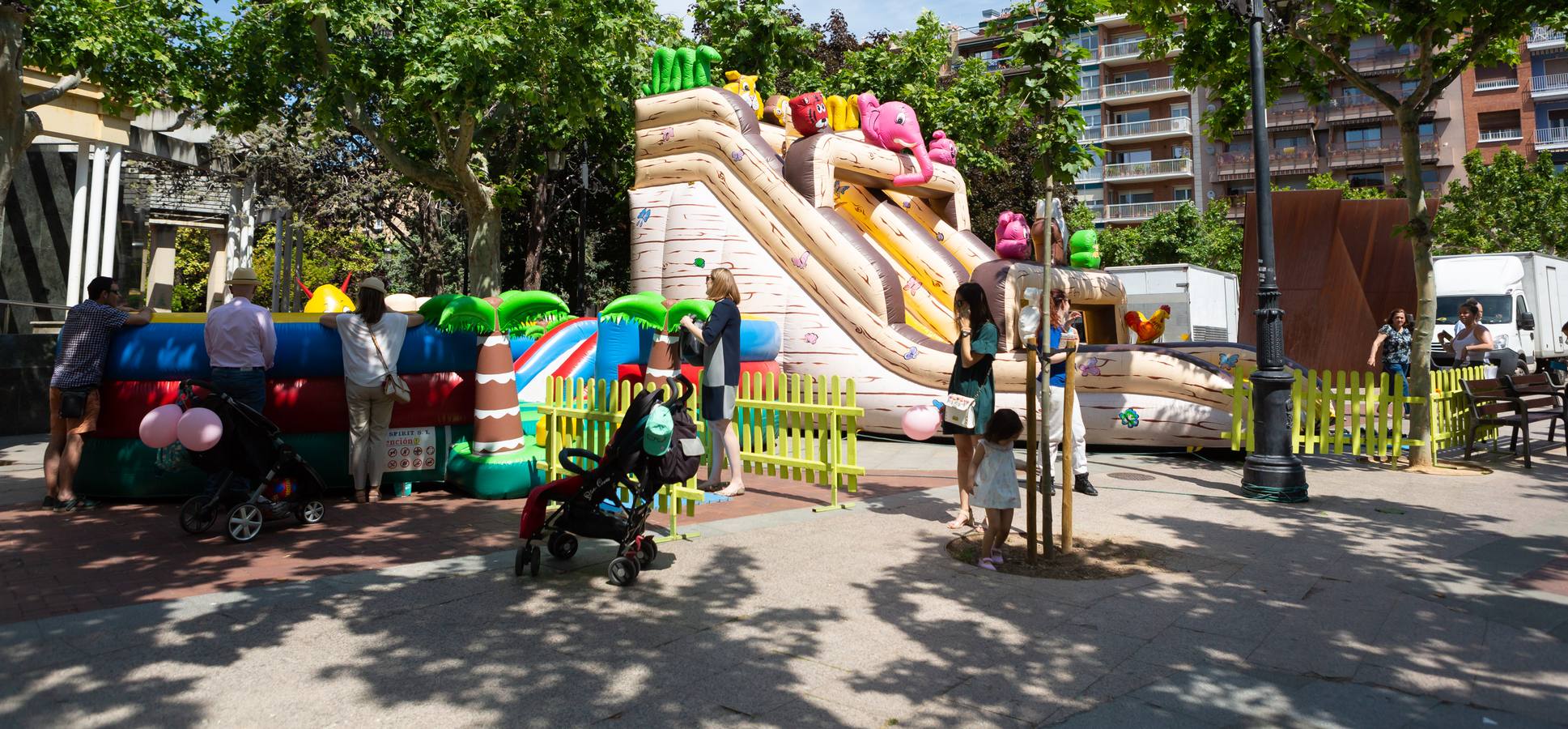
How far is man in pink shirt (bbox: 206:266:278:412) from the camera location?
271 inches

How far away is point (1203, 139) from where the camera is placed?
1976 inches

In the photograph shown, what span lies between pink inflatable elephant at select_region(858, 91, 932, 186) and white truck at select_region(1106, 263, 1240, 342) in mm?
10362

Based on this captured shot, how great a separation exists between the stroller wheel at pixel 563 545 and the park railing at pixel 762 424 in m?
0.96

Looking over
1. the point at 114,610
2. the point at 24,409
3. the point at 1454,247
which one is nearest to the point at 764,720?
the point at 114,610

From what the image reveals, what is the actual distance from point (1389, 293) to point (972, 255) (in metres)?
7.96

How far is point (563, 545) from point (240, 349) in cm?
324

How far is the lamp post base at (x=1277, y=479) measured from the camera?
25.7 feet

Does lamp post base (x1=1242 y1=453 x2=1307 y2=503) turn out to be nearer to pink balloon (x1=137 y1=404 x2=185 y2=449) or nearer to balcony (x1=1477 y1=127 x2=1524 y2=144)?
pink balloon (x1=137 y1=404 x2=185 y2=449)

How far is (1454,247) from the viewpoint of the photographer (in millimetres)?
41812

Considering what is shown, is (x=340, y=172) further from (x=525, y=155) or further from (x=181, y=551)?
(x=181, y=551)

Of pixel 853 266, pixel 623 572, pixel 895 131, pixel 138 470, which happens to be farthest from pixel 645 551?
pixel 895 131

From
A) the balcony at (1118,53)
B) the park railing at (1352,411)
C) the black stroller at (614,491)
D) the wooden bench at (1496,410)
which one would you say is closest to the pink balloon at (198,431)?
the black stroller at (614,491)

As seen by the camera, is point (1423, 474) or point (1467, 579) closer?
point (1467, 579)

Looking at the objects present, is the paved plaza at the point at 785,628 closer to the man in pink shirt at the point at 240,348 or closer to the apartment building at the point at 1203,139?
the man in pink shirt at the point at 240,348
